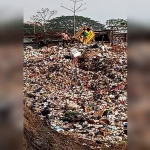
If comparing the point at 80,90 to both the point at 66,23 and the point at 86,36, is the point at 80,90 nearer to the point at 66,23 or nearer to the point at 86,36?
the point at 86,36

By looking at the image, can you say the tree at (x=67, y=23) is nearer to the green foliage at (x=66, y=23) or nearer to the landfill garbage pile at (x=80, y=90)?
the green foliage at (x=66, y=23)

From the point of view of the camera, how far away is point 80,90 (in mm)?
6359

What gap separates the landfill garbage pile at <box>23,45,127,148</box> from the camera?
187 inches

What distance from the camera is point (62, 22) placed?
56.7 feet

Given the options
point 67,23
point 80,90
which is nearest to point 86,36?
point 80,90

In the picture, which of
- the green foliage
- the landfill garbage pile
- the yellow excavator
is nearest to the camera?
the landfill garbage pile

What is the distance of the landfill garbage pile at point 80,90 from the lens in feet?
15.6

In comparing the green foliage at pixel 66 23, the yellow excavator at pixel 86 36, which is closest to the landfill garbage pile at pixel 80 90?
the yellow excavator at pixel 86 36

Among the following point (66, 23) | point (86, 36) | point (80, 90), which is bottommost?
point (80, 90)

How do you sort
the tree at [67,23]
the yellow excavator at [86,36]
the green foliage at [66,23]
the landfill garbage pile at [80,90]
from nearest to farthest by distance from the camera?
the landfill garbage pile at [80,90] < the yellow excavator at [86,36] < the green foliage at [66,23] < the tree at [67,23]

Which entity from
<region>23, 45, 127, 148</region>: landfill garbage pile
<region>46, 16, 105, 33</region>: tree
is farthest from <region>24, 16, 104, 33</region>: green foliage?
<region>23, 45, 127, 148</region>: landfill garbage pile

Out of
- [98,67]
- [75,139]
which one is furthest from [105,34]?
[75,139]

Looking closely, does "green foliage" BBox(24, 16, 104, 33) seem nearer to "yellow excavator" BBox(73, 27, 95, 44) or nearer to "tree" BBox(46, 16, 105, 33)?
"tree" BBox(46, 16, 105, 33)
